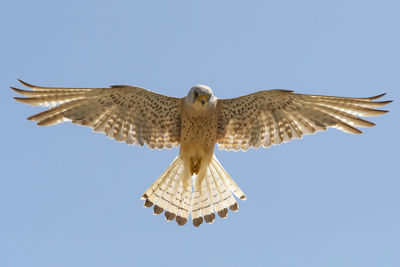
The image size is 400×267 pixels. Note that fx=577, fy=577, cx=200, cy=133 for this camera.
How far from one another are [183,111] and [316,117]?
2140 mm

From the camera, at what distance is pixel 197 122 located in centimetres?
915

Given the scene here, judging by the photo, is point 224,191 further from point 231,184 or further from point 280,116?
point 280,116

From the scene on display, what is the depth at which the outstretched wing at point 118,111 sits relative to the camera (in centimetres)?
875

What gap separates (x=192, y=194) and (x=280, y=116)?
201 centimetres

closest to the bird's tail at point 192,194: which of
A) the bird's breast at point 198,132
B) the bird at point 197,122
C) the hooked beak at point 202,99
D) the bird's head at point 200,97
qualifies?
the bird at point 197,122

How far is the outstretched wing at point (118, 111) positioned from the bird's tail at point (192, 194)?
646 mm

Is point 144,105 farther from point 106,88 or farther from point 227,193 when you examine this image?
point 227,193

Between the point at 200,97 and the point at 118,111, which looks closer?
the point at 200,97

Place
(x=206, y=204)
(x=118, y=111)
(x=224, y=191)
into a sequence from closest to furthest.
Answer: (x=118, y=111)
(x=206, y=204)
(x=224, y=191)

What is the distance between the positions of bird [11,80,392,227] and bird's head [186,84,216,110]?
0.6 inches

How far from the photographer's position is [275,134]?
31.1 ft

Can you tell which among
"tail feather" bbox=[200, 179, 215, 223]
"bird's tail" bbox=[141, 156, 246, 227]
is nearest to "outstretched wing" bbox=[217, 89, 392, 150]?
"bird's tail" bbox=[141, 156, 246, 227]

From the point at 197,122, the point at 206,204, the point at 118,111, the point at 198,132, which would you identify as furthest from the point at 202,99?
the point at 206,204

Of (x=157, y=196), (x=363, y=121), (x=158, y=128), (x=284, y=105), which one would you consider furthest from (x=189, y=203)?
(x=363, y=121)
